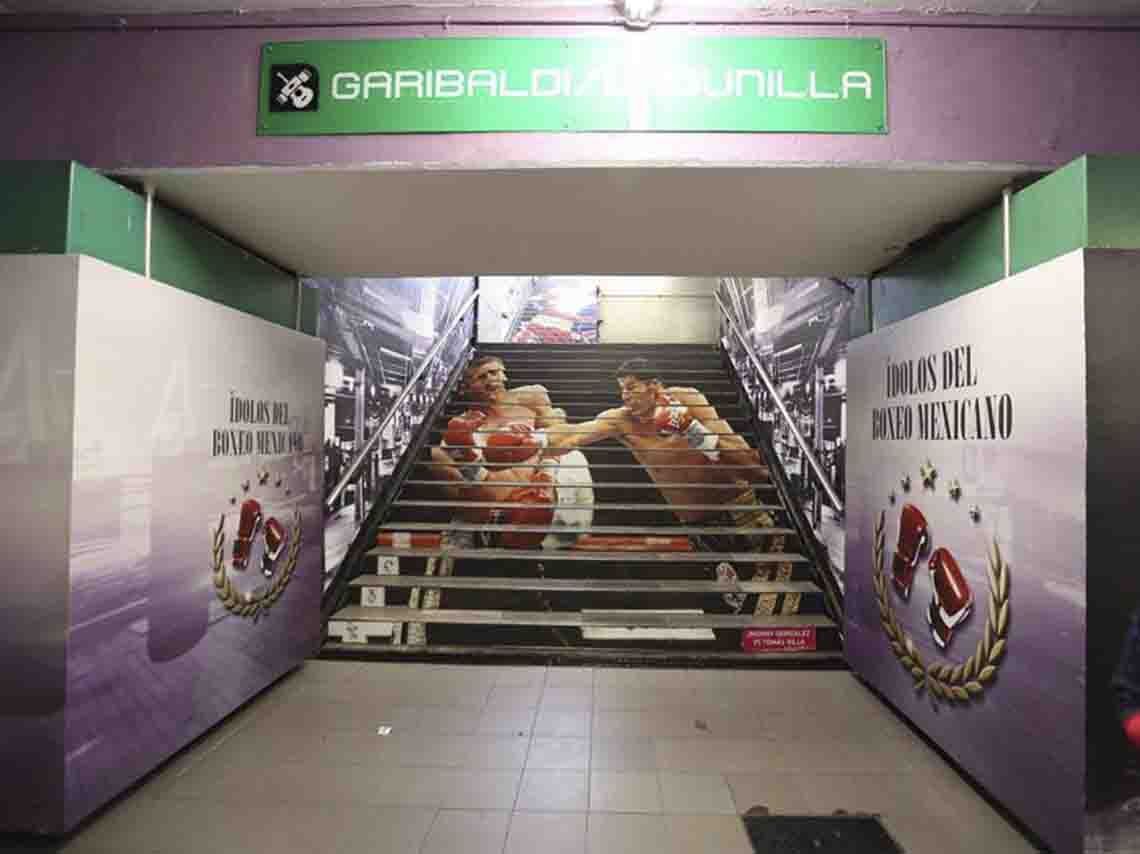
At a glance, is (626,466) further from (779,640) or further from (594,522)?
(779,640)

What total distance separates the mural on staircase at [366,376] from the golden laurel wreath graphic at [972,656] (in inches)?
141

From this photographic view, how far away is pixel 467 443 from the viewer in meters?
6.09

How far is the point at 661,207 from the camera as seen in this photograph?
2.79 meters

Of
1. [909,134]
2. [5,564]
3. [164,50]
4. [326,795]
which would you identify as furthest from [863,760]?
[164,50]

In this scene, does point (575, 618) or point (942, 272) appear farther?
point (575, 618)

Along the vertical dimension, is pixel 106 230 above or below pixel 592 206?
below

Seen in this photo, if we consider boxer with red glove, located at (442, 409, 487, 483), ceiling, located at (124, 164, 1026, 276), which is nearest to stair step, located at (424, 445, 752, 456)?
boxer with red glove, located at (442, 409, 487, 483)

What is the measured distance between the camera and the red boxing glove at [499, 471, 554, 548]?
→ 16.8 ft

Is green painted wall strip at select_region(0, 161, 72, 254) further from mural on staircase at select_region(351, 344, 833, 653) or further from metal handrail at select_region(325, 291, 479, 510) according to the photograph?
mural on staircase at select_region(351, 344, 833, 653)

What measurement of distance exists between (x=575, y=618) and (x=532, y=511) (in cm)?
126

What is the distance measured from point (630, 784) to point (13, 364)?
9.05 ft

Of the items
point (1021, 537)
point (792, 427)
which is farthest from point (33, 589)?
point (792, 427)

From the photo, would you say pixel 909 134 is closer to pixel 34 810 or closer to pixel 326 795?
pixel 326 795

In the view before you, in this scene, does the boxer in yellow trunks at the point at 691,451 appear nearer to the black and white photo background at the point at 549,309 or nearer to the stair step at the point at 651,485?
the stair step at the point at 651,485
